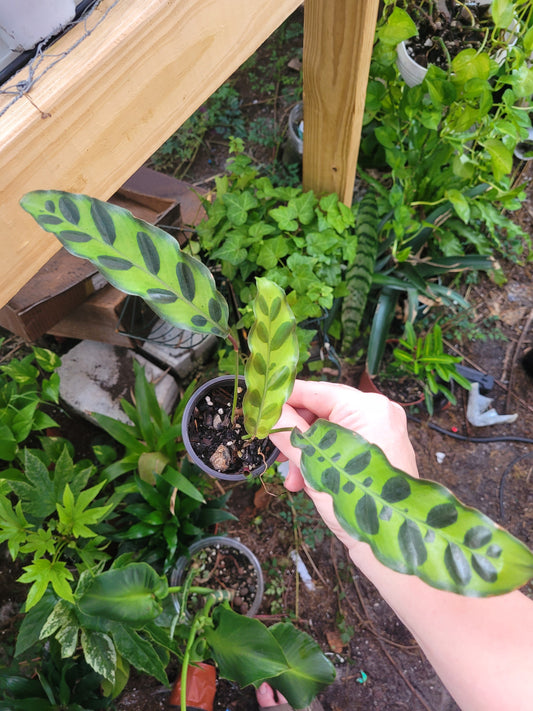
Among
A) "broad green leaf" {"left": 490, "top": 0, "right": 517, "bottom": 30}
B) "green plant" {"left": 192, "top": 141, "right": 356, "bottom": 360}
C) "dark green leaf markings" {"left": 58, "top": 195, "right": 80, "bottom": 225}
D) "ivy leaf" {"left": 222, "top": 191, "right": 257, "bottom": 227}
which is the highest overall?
"dark green leaf markings" {"left": 58, "top": 195, "right": 80, "bottom": 225}

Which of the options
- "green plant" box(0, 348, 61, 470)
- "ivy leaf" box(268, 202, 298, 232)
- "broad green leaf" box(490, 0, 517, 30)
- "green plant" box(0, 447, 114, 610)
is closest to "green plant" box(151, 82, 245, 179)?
"ivy leaf" box(268, 202, 298, 232)

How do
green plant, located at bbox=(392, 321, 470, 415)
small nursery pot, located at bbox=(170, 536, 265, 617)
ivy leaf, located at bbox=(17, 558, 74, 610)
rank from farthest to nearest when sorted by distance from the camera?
1. green plant, located at bbox=(392, 321, 470, 415)
2. small nursery pot, located at bbox=(170, 536, 265, 617)
3. ivy leaf, located at bbox=(17, 558, 74, 610)

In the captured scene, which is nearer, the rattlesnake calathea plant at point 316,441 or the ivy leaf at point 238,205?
the rattlesnake calathea plant at point 316,441

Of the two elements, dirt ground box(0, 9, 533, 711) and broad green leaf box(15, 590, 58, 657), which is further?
dirt ground box(0, 9, 533, 711)

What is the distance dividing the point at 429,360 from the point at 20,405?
4.08ft

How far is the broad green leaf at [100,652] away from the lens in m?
1.09

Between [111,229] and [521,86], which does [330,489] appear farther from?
[521,86]

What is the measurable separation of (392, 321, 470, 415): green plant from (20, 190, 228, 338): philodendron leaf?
103 cm

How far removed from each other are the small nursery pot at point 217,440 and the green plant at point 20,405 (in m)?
0.58

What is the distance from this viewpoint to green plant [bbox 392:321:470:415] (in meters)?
1.56

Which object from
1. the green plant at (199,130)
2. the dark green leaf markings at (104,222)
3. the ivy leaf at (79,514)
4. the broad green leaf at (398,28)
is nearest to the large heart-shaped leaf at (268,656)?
the ivy leaf at (79,514)

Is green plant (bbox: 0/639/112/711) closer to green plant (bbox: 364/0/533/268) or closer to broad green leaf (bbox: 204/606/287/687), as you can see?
broad green leaf (bbox: 204/606/287/687)

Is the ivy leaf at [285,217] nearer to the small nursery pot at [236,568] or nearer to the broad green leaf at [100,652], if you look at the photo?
the small nursery pot at [236,568]

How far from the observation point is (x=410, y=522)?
0.53m
